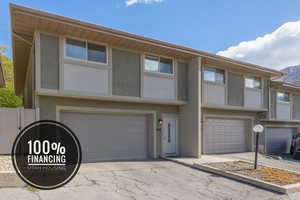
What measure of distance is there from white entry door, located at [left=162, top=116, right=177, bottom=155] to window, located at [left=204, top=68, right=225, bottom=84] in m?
2.98

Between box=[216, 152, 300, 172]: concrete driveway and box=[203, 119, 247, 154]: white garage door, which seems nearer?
box=[216, 152, 300, 172]: concrete driveway

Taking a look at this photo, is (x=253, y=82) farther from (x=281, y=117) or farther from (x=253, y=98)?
(x=281, y=117)

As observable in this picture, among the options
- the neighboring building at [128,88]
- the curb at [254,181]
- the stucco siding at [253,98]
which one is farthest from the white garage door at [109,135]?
the stucco siding at [253,98]

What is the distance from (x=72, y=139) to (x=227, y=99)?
843 cm

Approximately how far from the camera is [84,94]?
25.1ft

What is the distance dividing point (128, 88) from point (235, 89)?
6715 millimetres

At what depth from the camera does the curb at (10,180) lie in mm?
4766

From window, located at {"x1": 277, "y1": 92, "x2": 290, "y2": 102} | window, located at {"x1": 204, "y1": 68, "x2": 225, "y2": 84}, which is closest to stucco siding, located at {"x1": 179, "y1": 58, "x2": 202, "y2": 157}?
window, located at {"x1": 204, "y1": 68, "x2": 225, "y2": 84}

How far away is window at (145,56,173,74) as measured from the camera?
30.6 feet

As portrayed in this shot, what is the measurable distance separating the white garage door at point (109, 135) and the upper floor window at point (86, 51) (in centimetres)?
234

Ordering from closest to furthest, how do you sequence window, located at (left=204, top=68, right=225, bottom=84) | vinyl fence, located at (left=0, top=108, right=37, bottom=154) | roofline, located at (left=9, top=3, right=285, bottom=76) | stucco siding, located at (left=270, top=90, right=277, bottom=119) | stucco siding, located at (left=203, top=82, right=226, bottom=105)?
1. roofline, located at (left=9, top=3, right=285, bottom=76)
2. vinyl fence, located at (left=0, top=108, right=37, bottom=154)
3. stucco siding, located at (left=203, top=82, right=226, bottom=105)
4. window, located at (left=204, top=68, right=225, bottom=84)
5. stucco siding, located at (left=270, top=90, right=277, bottom=119)

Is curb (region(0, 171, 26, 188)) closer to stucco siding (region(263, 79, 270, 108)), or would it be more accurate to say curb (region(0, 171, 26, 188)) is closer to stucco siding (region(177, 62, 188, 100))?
stucco siding (region(177, 62, 188, 100))

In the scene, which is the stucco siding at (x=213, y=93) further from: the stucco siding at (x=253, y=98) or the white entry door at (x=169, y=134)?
the white entry door at (x=169, y=134)

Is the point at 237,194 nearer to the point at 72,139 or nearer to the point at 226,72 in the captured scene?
the point at 72,139
